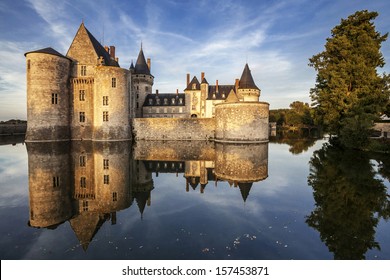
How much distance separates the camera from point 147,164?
558 inches

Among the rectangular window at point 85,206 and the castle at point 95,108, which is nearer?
the rectangular window at point 85,206

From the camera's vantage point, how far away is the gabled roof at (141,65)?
1564 inches

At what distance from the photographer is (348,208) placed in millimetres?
7254

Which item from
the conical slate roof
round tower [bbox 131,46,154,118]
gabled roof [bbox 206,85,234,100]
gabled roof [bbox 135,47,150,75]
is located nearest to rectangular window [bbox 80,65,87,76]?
round tower [bbox 131,46,154,118]

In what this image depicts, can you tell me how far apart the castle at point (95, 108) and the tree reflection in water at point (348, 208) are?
45.6ft

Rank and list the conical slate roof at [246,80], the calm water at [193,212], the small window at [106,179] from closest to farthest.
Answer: the calm water at [193,212]
the small window at [106,179]
the conical slate roof at [246,80]

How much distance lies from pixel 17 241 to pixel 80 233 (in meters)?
1.26

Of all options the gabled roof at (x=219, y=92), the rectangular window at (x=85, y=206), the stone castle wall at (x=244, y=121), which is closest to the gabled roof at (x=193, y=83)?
the gabled roof at (x=219, y=92)

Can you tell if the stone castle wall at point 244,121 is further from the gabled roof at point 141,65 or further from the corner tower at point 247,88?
the gabled roof at point 141,65

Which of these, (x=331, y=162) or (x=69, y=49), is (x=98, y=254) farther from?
(x=69, y=49)

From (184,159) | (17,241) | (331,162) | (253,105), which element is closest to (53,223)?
(17,241)

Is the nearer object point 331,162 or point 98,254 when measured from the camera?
point 98,254

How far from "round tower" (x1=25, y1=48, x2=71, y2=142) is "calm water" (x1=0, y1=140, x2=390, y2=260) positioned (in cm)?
1326

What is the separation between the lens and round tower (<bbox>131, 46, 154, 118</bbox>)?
39.8 meters
